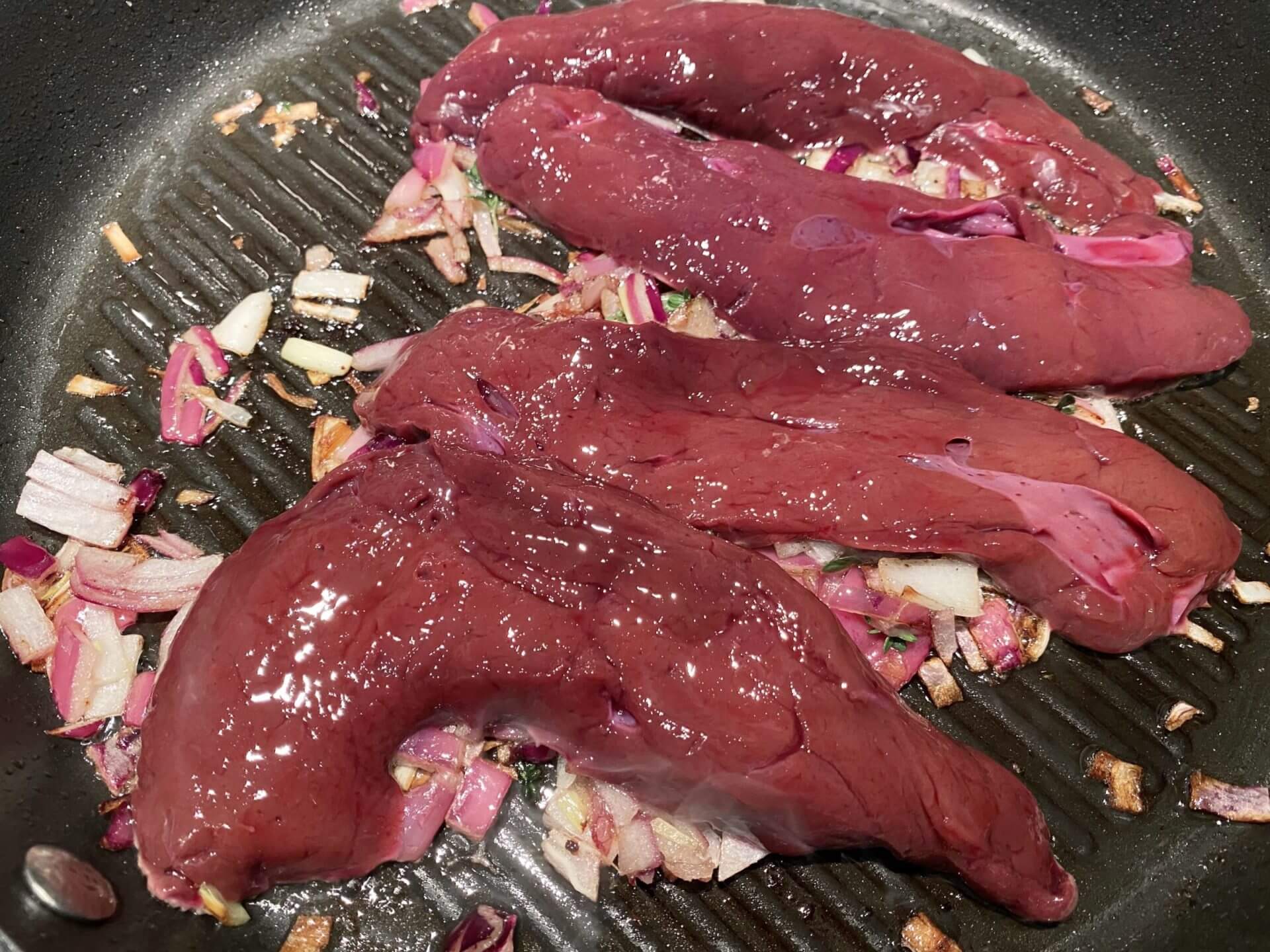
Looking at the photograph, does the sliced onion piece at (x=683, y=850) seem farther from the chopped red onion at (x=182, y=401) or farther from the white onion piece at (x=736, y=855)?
the chopped red onion at (x=182, y=401)

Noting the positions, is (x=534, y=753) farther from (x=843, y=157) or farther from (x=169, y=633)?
(x=843, y=157)

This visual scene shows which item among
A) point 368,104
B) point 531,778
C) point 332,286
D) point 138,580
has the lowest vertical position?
point 531,778

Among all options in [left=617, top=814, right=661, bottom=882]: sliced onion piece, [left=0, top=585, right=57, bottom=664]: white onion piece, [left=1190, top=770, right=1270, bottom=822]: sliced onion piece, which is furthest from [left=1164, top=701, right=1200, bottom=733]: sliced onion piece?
[left=0, top=585, right=57, bottom=664]: white onion piece

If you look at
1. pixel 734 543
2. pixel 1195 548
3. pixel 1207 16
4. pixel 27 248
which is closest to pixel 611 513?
pixel 734 543

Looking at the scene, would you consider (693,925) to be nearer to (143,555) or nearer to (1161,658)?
(1161,658)

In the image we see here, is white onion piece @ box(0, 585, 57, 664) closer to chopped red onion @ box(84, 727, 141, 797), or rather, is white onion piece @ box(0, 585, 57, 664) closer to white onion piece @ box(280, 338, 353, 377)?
chopped red onion @ box(84, 727, 141, 797)

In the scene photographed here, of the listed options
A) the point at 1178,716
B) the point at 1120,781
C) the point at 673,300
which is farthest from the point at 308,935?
the point at 1178,716

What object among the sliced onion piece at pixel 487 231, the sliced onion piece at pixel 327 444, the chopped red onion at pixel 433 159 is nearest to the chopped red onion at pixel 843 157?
the sliced onion piece at pixel 487 231
